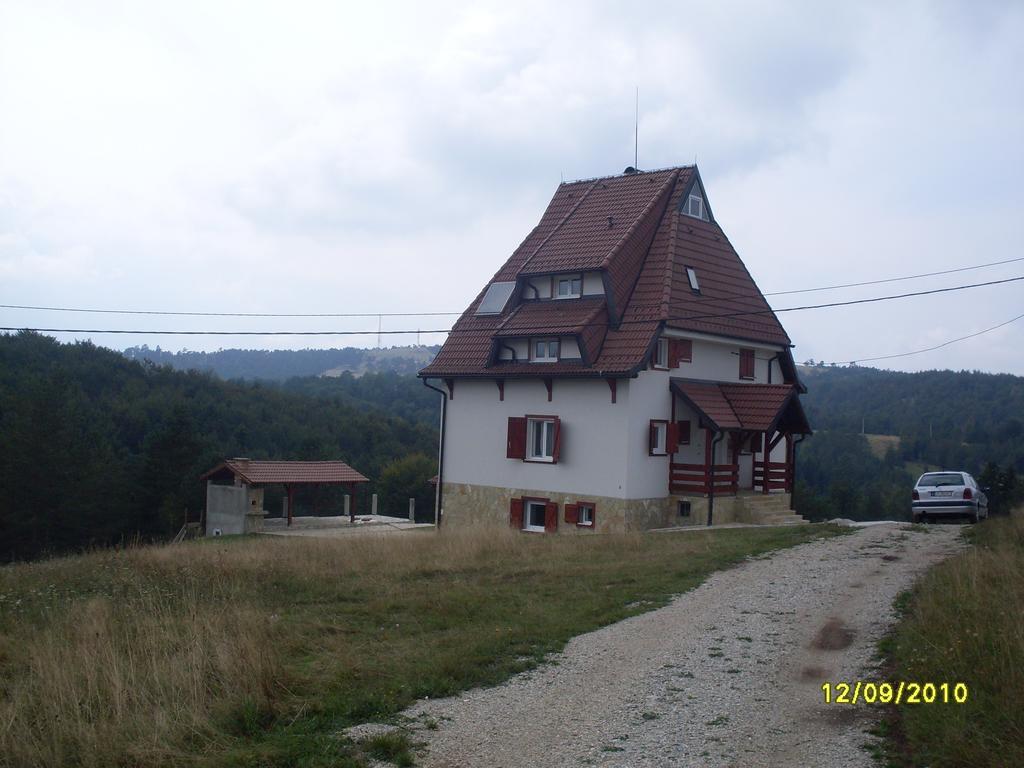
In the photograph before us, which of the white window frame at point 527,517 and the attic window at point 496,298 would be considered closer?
the white window frame at point 527,517

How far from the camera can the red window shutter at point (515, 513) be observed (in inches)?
1147

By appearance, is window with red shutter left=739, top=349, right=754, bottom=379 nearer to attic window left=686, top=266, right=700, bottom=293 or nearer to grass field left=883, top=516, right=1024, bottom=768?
attic window left=686, top=266, right=700, bottom=293

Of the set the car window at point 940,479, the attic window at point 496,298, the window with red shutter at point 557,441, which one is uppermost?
the attic window at point 496,298

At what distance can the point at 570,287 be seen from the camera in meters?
29.8

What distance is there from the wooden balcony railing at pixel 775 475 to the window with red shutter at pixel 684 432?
2972 millimetres

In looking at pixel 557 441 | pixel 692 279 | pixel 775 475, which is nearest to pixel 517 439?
pixel 557 441

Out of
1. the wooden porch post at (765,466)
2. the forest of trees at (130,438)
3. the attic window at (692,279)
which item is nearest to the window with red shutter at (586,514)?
the wooden porch post at (765,466)

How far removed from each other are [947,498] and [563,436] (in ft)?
36.1

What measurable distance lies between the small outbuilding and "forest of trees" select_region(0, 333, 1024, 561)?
29.6 feet

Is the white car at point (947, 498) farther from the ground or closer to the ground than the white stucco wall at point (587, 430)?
closer to the ground

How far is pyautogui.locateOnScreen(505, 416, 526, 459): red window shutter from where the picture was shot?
94.9 ft

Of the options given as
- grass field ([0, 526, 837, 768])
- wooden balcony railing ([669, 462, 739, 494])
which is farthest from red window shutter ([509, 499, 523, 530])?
grass field ([0, 526, 837, 768])

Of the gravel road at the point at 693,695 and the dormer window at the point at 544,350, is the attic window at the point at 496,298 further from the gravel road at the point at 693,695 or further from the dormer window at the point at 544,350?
the gravel road at the point at 693,695

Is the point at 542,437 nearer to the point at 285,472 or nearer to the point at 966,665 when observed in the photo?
the point at 285,472
